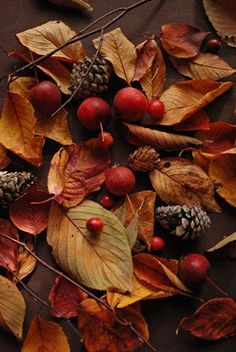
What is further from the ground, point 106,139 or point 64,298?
point 106,139

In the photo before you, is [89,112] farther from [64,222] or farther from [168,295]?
[168,295]

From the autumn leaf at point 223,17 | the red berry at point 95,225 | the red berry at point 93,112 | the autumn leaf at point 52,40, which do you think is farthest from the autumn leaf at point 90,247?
the autumn leaf at point 223,17

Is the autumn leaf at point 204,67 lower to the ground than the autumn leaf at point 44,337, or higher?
higher

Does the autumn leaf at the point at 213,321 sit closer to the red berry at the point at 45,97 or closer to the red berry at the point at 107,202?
the red berry at the point at 107,202

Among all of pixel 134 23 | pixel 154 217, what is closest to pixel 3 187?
pixel 154 217

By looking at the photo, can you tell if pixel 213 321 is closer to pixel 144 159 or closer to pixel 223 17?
pixel 144 159

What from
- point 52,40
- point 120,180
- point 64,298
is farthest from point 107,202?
point 52,40
